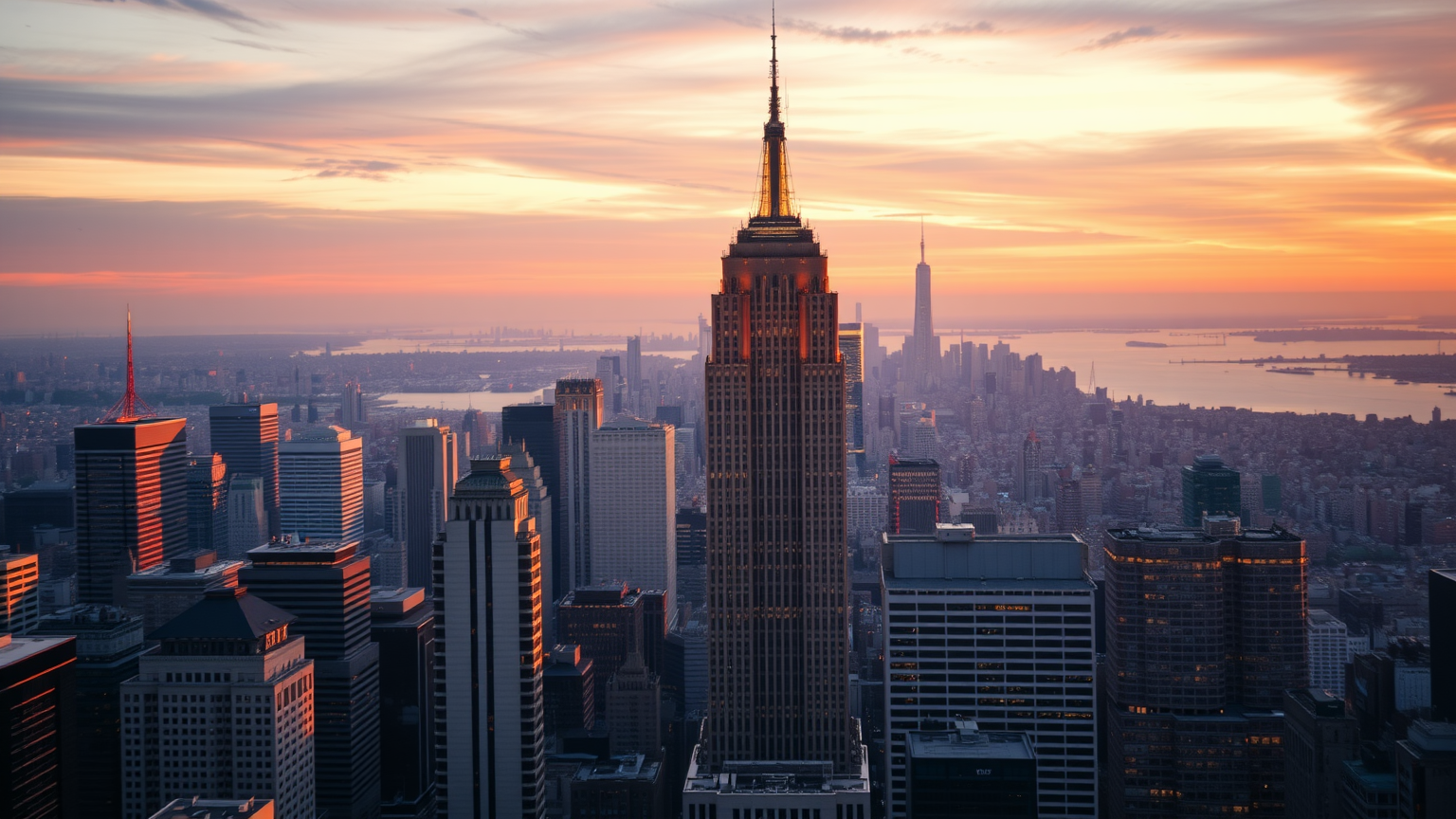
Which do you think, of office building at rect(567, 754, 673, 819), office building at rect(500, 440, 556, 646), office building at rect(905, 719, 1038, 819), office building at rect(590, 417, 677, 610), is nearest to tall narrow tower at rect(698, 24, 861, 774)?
office building at rect(567, 754, 673, 819)

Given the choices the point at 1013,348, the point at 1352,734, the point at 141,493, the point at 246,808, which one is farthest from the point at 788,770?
the point at 1013,348

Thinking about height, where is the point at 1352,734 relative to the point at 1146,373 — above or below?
below

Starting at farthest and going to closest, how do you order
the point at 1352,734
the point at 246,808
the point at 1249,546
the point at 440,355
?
1. the point at 440,355
2. the point at 1249,546
3. the point at 1352,734
4. the point at 246,808

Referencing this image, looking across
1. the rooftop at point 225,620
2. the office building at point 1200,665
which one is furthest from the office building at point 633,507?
the rooftop at point 225,620

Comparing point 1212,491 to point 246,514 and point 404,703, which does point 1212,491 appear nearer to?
point 404,703

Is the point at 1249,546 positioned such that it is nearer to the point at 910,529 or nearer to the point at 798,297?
the point at 798,297

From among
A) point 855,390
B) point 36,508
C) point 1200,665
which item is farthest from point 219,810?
point 855,390

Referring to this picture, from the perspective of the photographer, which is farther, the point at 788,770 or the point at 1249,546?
the point at 1249,546
